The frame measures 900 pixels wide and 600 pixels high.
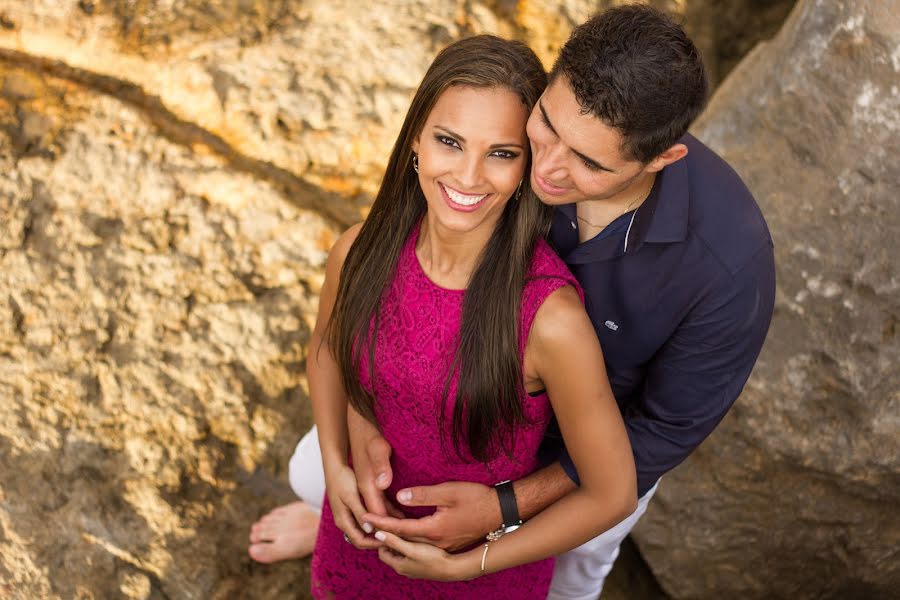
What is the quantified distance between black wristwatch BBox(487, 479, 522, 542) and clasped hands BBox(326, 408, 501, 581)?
0.6 inches

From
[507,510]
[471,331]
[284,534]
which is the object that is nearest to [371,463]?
[507,510]

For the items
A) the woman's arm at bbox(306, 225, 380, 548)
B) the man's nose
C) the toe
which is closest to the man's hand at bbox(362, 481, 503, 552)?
the woman's arm at bbox(306, 225, 380, 548)

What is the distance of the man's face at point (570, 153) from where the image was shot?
5.85 ft

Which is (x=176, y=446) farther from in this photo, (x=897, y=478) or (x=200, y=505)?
(x=897, y=478)

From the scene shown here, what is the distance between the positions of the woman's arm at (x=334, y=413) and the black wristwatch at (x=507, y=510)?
302mm

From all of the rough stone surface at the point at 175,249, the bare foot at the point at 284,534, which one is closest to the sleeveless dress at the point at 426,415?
the bare foot at the point at 284,534

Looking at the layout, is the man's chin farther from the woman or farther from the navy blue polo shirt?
the navy blue polo shirt

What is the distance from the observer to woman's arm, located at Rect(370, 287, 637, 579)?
1.92m

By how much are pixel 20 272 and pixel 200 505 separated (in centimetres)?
96

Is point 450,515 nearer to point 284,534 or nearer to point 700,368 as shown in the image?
point 700,368

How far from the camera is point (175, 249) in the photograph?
330 cm

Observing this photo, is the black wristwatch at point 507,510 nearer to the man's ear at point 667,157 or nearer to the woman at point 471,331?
the woman at point 471,331

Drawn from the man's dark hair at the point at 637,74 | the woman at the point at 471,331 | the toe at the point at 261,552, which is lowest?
the toe at the point at 261,552

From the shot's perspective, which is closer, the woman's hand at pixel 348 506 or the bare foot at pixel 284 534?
the woman's hand at pixel 348 506
